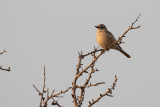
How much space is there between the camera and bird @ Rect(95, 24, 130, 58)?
9.37 meters

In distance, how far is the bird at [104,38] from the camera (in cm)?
937

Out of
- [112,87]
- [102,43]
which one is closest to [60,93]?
[112,87]

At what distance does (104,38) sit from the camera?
9.45 meters

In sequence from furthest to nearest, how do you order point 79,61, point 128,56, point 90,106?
point 128,56
point 79,61
point 90,106

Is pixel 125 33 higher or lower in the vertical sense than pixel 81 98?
higher

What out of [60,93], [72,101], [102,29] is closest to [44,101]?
[60,93]

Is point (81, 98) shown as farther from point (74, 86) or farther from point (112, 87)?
point (112, 87)

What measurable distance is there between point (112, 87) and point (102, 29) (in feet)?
18.2

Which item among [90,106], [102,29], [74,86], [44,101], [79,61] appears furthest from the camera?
[102,29]

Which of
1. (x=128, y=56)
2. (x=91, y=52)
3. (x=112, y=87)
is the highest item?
(x=128, y=56)

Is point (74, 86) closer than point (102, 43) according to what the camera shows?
Yes

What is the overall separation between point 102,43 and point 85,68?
178 inches

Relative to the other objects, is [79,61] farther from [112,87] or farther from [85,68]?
[112,87]

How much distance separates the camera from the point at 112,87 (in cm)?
472
